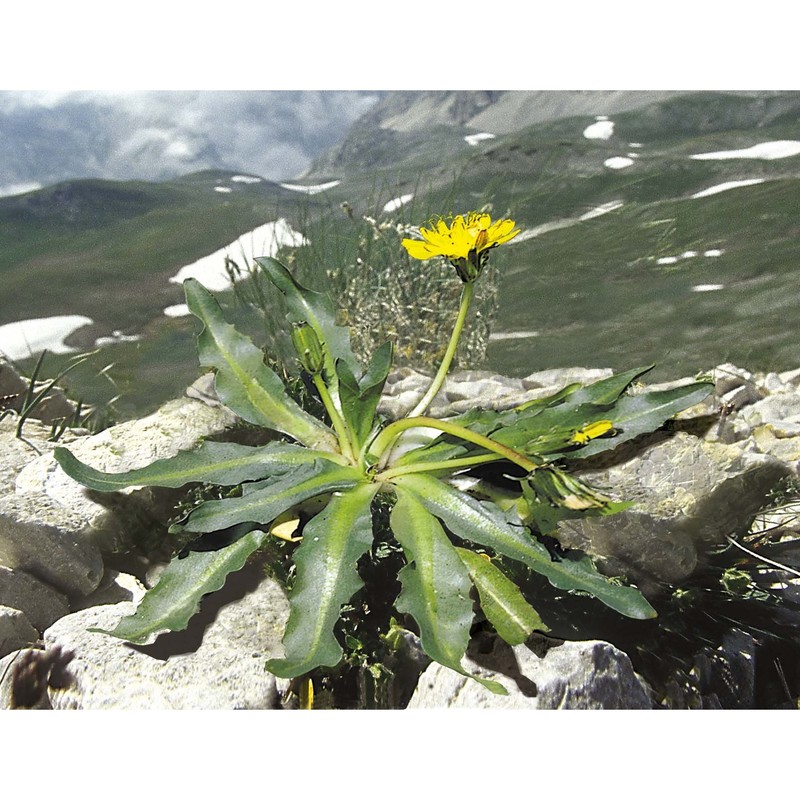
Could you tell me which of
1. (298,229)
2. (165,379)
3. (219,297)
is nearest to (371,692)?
(165,379)

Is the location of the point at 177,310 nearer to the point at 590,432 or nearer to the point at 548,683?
the point at 590,432

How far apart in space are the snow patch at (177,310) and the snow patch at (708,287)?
1.53 meters

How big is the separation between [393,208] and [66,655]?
1567mm

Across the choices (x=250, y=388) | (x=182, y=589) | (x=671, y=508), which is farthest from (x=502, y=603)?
(x=250, y=388)

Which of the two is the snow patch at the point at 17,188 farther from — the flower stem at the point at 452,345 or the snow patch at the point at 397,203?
the flower stem at the point at 452,345

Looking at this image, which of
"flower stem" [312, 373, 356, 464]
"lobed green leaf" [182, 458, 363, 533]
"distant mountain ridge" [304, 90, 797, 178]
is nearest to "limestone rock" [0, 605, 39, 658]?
"lobed green leaf" [182, 458, 363, 533]

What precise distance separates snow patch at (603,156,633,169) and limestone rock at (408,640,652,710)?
1612mm

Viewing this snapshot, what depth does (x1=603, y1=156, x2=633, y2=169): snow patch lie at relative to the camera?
8.51ft

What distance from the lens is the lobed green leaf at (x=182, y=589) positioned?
5.17 feet

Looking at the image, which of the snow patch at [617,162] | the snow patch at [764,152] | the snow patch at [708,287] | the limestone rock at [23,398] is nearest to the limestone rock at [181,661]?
the limestone rock at [23,398]

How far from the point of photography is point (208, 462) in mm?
1781

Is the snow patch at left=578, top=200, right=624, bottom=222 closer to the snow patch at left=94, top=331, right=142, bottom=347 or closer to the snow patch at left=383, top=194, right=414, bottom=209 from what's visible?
the snow patch at left=383, top=194, right=414, bottom=209

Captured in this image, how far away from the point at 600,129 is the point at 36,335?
1.90 metres

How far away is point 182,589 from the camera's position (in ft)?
5.32
